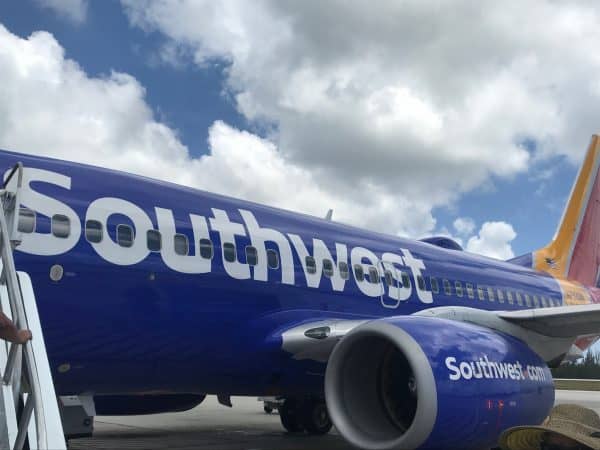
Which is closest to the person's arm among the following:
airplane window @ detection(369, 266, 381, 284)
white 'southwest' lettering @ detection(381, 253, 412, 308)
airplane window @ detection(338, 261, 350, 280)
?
airplane window @ detection(338, 261, 350, 280)

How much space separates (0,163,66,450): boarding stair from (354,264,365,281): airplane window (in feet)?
17.3

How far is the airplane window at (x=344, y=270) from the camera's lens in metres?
8.42

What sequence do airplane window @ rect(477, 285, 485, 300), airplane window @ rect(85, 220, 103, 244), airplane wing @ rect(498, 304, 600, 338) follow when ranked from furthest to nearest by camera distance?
airplane window @ rect(477, 285, 485, 300)
airplane wing @ rect(498, 304, 600, 338)
airplane window @ rect(85, 220, 103, 244)

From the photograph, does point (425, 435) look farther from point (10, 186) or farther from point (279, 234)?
point (10, 186)

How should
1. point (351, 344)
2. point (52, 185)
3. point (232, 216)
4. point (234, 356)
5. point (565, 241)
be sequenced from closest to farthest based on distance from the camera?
point (52, 185) → point (351, 344) → point (234, 356) → point (232, 216) → point (565, 241)

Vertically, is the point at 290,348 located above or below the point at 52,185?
A: below

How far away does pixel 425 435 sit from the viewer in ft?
18.7

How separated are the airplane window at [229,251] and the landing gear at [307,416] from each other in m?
4.20

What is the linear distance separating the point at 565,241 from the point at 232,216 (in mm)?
10970

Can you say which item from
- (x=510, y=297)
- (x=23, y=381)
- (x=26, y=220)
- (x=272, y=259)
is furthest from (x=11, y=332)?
(x=510, y=297)

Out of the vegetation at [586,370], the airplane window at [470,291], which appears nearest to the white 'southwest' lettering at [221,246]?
the airplane window at [470,291]

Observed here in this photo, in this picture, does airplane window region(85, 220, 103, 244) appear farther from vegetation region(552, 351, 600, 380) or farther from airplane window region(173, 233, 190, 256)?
vegetation region(552, 351, 600, 380)

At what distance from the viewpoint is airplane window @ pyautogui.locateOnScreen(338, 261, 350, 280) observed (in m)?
8.42

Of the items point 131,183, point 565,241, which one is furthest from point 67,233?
point 565,241
